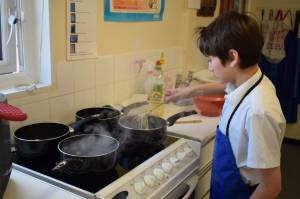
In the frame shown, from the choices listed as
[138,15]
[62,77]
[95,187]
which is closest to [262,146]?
[95,187]

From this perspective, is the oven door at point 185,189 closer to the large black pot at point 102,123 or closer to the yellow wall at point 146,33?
the large black pot at point 102,123

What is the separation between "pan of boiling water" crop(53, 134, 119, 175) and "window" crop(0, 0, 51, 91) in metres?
0.34

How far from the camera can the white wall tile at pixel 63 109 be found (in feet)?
4.59

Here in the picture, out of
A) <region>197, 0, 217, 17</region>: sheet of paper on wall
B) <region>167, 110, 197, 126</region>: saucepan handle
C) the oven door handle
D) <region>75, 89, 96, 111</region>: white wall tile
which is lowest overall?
the oven door handle

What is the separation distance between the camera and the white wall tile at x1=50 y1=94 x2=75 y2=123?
1398mm

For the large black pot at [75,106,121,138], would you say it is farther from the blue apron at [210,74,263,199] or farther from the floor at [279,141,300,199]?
the floor at [279,141,300,199]

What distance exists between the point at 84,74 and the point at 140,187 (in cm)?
69

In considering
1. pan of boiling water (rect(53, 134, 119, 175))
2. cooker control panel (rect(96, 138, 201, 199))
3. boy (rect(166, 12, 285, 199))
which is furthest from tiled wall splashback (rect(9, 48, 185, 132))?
boy (rect(166, 12, 285, 199))

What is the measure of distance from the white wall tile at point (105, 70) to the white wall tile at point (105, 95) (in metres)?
0.02

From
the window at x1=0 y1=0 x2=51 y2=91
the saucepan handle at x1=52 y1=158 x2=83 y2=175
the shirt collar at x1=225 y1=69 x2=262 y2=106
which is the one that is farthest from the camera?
the window at x1=0 y1=0 x2=51 y2=91

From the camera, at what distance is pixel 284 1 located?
3.65 meters

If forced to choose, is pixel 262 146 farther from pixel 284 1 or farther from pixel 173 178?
pixel 284 1

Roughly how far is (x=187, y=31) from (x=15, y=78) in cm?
130

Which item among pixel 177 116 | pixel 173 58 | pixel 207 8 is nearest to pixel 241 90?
pixel 177 116
